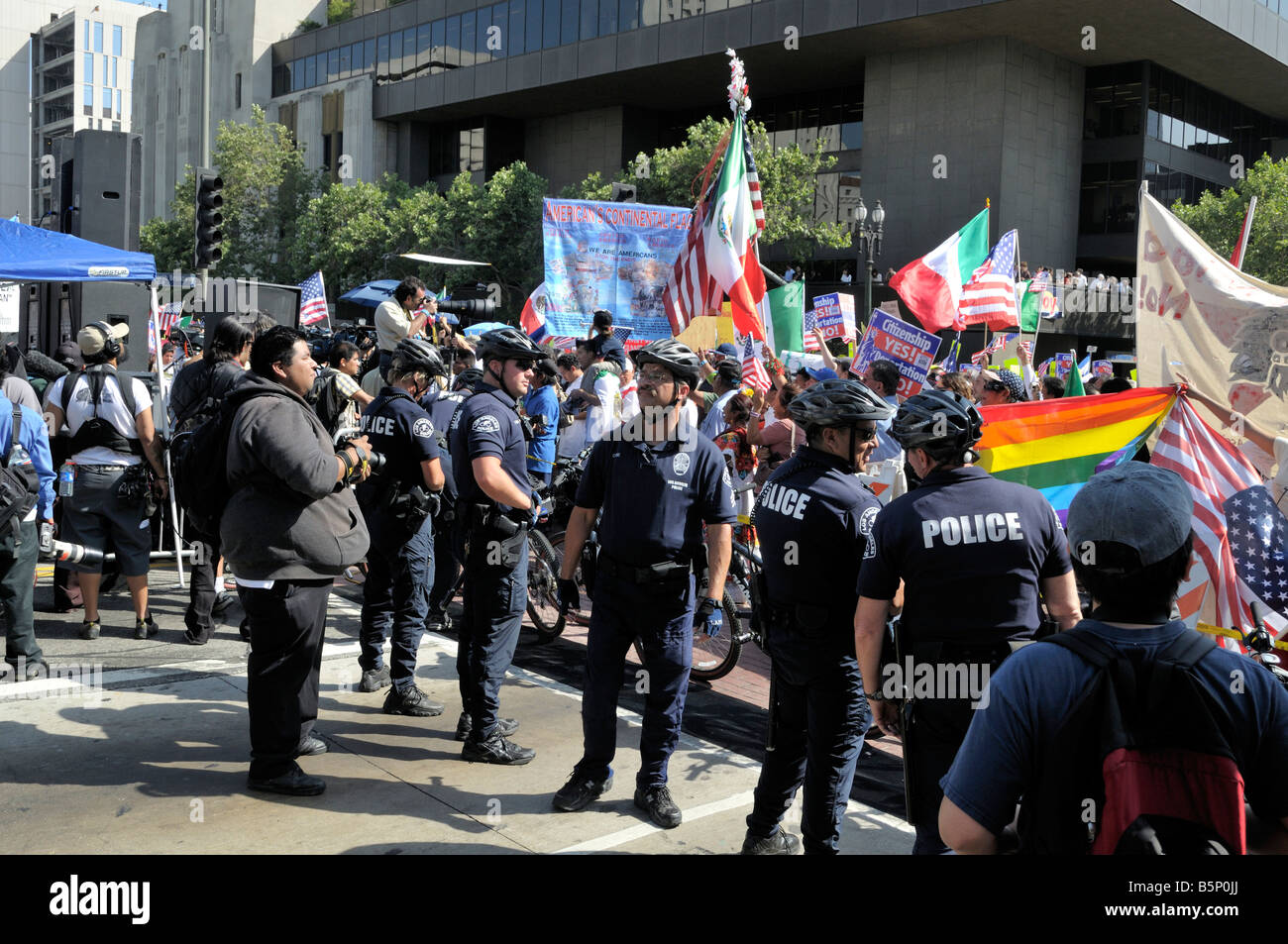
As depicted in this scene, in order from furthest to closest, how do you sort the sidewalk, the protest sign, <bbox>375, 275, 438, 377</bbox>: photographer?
the protest sign
<bbox>375, 275, 438, 377</bbox>: photographer
the sidewalk

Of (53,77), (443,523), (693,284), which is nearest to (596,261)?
(693,284)

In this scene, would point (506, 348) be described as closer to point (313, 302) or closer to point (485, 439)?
point (485, 439)

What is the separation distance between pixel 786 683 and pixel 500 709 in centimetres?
245

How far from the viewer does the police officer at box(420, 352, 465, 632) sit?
7.09 m

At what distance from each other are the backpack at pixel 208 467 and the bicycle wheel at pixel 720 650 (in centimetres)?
310

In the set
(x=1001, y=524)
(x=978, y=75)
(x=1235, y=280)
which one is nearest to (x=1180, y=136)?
(x=978, y=75)

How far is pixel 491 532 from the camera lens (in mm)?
5234

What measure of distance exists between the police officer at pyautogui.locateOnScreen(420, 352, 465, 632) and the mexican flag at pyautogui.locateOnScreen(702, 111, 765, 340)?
2887 mm

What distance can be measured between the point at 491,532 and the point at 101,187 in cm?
1133

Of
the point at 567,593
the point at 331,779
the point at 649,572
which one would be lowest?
the point at 331,779

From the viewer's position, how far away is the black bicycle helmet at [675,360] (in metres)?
4.74

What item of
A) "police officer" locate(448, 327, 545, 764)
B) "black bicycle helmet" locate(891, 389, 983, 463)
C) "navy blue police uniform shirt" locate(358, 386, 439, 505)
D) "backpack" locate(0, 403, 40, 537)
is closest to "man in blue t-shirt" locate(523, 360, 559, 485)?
"navy blue police uniform shirt" locate(358, 386, 439, 505)

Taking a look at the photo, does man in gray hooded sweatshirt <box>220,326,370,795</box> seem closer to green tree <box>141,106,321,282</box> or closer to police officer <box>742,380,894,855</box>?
police officer <box>742,380,894,855</box>
